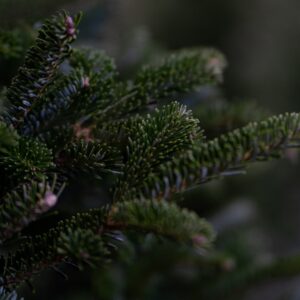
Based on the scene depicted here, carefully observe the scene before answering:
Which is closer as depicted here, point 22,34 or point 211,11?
point 22,34

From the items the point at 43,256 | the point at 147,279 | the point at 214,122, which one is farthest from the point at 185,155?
the point at 147,279

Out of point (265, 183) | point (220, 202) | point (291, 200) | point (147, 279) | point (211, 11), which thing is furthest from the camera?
point (211, 11)

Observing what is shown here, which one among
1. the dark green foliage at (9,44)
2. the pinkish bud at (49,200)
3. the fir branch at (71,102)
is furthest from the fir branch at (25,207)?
the dark green foliage at (9,44)

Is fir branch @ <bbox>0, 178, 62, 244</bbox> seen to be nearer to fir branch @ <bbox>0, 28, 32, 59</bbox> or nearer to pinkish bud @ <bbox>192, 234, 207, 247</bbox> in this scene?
pinkish bud @ <bbox>192, 234, 207, 247</bbox>

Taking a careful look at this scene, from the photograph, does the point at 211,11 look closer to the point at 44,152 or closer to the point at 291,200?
the point at 291,200

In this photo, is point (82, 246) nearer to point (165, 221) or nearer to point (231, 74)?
point (165, 221)

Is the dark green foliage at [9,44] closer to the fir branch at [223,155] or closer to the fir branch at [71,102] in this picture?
the fir branch at [71,102]
